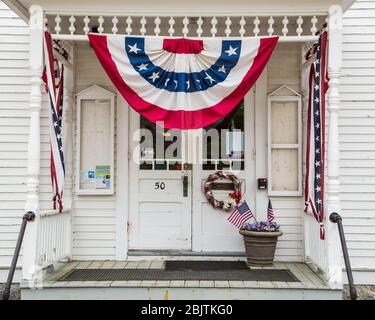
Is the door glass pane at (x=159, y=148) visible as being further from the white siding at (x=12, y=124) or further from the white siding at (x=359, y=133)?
the white siding at (x=359, y=133)

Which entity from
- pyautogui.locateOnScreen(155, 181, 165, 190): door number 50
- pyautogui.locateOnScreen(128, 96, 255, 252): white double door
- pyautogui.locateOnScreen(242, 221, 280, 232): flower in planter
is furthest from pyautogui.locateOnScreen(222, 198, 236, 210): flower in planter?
pyautogui.locateOnScreen(155, 181, 165, 190): door number 50

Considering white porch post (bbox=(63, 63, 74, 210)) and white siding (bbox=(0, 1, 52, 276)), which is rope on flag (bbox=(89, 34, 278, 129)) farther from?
white siding (bbox=(0, 1, 52, 276))

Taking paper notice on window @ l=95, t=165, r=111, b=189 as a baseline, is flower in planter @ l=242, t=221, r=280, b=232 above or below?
below

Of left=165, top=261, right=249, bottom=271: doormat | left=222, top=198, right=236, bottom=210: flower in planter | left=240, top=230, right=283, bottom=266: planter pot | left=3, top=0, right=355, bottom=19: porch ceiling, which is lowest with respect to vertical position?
left=165, top=261, right=249, bottom=271: doormat

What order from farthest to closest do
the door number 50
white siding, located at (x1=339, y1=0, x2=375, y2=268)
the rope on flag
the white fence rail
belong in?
the door number 50, white siding, located at (x1=339, y1=0, x2=375, y2=268), the white fence rail, the rope on flag

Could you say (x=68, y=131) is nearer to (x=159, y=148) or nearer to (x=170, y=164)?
(x=159, y=148)

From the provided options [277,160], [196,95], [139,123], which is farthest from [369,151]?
[139,123]

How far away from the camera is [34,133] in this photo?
18.1ft

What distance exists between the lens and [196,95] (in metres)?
5.52

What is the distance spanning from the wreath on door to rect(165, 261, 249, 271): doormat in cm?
79

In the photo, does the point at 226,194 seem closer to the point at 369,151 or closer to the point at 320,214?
the point at 320,214

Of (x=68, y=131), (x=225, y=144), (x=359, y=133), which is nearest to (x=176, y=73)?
(x=225, y=144)

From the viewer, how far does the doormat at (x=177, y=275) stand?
18.6 ft

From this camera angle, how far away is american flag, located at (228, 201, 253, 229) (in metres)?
6.68
